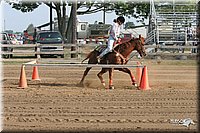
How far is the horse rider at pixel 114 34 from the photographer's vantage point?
14.5m

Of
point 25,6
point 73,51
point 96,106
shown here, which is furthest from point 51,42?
point 96,106

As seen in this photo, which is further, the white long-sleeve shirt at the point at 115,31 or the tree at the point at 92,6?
the tree at the point at 92,6

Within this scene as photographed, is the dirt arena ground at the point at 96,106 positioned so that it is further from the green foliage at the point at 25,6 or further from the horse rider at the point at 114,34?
the green foliage at the point at 25,6

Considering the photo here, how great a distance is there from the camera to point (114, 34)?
14.6 m

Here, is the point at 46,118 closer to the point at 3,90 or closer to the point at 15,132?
the point at 15,132

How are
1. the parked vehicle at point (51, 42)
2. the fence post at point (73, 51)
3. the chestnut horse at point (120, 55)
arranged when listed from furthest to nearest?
the parked vehicle at point (51, 42) → the fence post at point (73, 51) → the chestnut horse at point (120, 55)

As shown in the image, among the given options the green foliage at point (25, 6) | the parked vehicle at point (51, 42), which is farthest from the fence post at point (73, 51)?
the green foliage at point (25, 6)

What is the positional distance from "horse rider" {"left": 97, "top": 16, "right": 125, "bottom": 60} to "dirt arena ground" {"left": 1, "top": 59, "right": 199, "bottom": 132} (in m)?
1.15

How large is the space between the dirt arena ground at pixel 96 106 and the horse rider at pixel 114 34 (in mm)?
1148

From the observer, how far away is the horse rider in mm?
14469

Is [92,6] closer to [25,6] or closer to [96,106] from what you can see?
[25,6]

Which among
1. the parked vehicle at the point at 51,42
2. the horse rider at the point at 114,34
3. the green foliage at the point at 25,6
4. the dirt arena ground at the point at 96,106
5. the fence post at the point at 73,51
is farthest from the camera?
the green foliage at the point at 25,6

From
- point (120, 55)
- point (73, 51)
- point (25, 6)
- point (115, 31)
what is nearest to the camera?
point (115, 31)

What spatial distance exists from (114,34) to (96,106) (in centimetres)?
417
